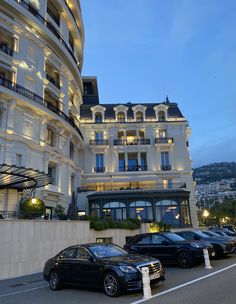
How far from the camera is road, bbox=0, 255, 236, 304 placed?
27.4ft

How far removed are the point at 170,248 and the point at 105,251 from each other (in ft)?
16.1

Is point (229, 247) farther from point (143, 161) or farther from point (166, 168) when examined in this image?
point (143, 161)

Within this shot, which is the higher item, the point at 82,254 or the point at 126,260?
the point at 82,254

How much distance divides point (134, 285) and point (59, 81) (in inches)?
1147

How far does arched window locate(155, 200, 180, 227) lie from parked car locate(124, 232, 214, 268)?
2173 centimetres

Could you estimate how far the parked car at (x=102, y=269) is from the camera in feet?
30.1

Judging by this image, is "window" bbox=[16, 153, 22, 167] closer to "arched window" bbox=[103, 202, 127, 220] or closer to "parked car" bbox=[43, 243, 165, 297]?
"arched window" bbox=[103, 202, 127, 220]

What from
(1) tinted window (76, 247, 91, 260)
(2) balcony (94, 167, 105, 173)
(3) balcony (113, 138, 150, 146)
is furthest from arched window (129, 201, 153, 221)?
(1) tinted window (76, 247, 91, 260)

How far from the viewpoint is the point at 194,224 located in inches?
1596

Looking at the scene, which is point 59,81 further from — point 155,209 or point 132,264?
point 132,264

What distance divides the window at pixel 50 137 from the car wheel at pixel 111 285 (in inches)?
914

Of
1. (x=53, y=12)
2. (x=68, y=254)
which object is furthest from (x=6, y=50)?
(x=68, y=254)

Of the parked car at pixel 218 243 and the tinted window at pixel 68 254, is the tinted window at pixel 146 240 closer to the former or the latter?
the parked car at pixel 218 243

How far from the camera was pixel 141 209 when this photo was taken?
3775cm
